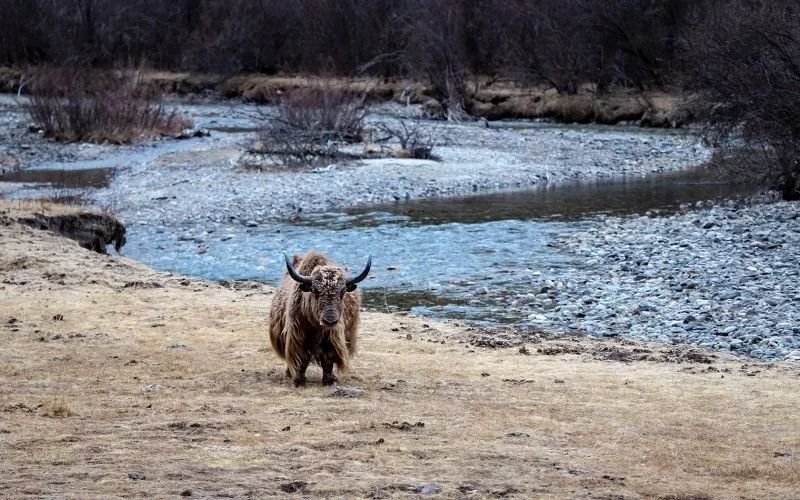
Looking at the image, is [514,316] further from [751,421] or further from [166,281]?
[751,421]

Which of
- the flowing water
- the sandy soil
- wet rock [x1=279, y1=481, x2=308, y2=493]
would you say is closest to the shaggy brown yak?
the sandy soil

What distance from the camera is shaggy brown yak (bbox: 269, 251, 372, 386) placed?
9.02m

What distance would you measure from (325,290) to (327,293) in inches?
1.1

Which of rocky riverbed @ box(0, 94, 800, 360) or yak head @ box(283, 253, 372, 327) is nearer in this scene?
yak head @ box(283, 253, 372, 327)

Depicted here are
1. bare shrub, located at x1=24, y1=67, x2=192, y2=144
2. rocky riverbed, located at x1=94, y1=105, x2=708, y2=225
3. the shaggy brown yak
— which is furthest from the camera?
bare shrub, located at x1=24, y1=67, x2=192, y2=144

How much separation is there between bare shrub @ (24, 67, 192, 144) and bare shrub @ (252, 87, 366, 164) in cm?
673

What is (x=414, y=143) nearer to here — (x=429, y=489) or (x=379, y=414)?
(x=379, y=414)

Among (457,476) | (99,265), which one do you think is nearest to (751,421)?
(457,476)

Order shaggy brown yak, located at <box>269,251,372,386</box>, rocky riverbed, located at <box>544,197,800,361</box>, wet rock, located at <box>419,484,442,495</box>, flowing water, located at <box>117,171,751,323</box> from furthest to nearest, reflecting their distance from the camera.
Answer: flowing water, located at <box>117,171,751,323</box>
rocky riverbed, located at <box>544,197,800,361</box>
shaggy brown yak, located at <box>269,251,372,386</box>
wet rock, located at <box>419,484,442,495</box>

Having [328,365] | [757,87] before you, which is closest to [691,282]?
[328,365]

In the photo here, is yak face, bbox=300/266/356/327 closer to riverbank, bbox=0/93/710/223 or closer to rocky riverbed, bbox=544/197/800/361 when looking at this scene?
rocky riverbed, bbox=544/197/800/361

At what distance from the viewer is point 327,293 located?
902cm

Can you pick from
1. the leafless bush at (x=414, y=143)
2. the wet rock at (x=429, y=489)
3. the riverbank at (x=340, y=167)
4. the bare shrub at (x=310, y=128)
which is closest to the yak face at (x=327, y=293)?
the wet rock at (x=429, y=489)

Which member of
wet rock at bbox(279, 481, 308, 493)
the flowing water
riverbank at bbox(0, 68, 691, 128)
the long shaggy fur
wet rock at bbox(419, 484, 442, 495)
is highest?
riverbank at bbox(0, 68, 691, 128)
